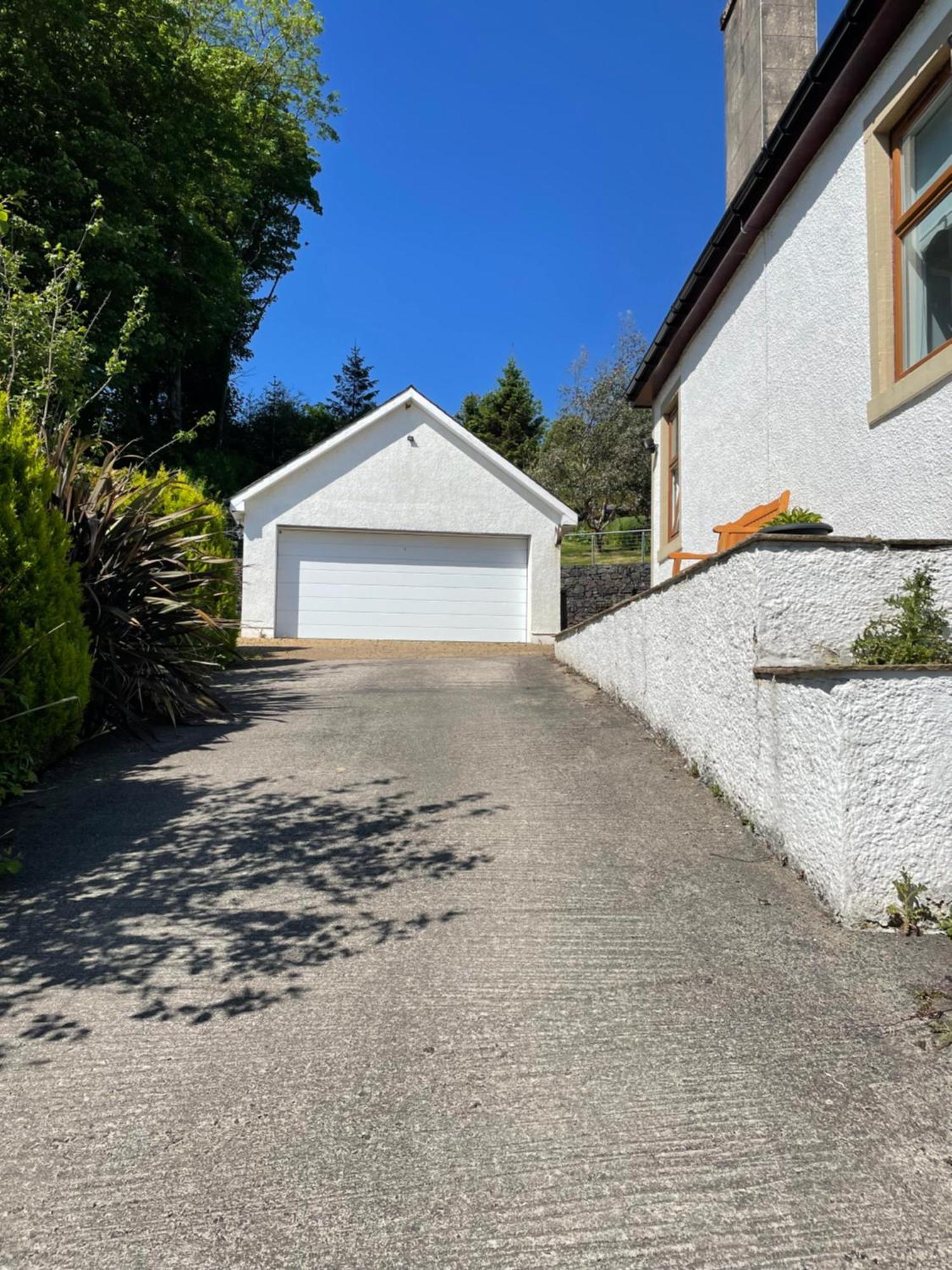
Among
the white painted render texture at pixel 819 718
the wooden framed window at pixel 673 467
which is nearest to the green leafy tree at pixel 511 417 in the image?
the wooden framed window at pixel 673 467

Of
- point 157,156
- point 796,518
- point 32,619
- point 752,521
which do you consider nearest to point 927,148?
Answer: point 796,518

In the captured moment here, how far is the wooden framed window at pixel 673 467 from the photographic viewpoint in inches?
383

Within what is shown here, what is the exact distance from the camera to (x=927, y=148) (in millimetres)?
4664

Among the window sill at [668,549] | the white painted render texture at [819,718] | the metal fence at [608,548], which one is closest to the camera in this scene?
the white painted render texture at [819,718]

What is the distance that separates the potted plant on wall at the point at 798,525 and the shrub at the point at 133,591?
4545 mm

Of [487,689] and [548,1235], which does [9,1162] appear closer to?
[548,1235]

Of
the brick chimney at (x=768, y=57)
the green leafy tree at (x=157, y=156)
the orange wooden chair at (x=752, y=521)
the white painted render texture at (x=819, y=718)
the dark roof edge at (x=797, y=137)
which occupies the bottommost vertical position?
the white painted render texture at (x=819, y=718)

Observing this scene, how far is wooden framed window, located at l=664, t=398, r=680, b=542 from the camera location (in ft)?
31.9

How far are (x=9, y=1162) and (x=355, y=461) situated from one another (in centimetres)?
1506

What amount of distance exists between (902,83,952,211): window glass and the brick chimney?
3.66 m

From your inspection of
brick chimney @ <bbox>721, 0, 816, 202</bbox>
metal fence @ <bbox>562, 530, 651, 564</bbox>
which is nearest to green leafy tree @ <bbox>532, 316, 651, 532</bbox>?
metal fence @ <bbox>562, 530, 651, 564</bbox>

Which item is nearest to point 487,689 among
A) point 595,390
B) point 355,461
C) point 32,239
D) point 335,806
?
point 335,806

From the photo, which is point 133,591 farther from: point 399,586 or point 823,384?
point 399,586

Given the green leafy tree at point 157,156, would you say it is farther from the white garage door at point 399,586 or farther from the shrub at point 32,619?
the shrub at point 32,619
